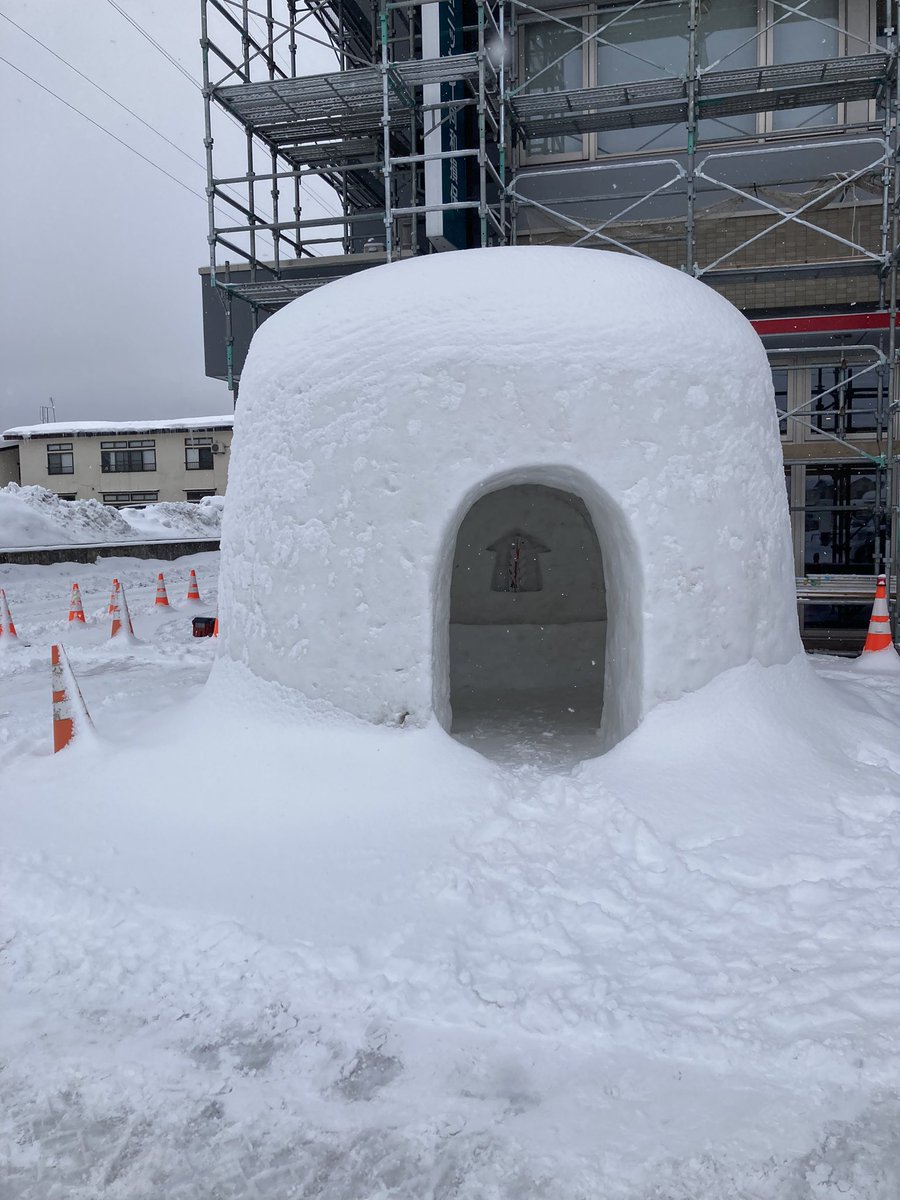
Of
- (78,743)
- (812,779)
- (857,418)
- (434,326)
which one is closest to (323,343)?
(434,326)

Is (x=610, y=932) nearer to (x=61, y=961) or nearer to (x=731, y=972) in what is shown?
(x=731, y=972)

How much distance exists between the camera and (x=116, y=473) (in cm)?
3794

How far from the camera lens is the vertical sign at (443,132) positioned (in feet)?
33.1

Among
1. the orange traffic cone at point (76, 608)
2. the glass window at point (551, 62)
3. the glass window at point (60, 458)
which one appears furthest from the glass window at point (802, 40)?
the glass window at point (60, 458)

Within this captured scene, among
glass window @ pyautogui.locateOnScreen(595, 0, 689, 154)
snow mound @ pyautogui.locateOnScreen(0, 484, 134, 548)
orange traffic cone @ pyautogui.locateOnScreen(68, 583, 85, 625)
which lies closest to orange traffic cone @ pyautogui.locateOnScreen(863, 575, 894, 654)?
glass window @ pyautogui.locateOnScreen(595, 0, 689, 154)

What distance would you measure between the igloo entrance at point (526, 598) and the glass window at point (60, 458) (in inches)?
1387

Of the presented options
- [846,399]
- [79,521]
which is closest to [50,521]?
[79,521]

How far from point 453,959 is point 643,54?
12138 mm

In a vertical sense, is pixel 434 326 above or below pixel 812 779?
above

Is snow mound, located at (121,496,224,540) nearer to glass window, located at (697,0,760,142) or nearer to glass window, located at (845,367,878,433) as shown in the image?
glass window, located at (697,0,760,142)

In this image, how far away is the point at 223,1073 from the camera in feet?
8.34

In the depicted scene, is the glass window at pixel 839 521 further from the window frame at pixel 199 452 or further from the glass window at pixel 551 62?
the window frame at pixel 199 452

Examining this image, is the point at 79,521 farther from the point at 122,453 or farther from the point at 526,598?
the point at 526,598

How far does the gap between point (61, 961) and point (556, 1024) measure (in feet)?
6.06
